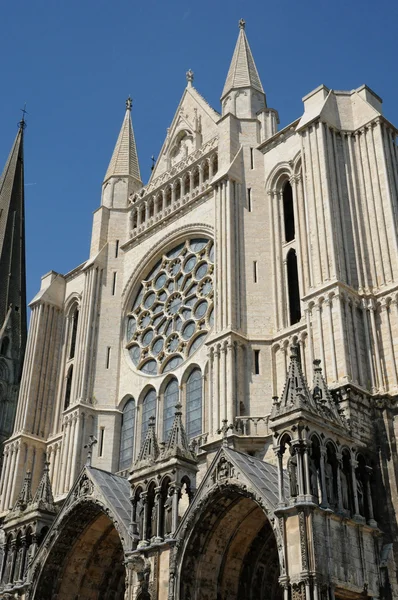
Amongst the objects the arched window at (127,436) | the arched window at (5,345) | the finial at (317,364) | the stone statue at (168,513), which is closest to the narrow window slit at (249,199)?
the arched window at (127,436)

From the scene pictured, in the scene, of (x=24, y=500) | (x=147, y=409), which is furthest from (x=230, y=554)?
(x=147, y=409)

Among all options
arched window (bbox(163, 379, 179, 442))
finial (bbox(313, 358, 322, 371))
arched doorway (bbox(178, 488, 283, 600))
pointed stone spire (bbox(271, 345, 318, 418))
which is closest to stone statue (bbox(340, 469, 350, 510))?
pointed stone spire (bbox(271, 345, 318, 418))

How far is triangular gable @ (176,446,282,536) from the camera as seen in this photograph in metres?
17.4

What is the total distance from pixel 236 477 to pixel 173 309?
34.0ft

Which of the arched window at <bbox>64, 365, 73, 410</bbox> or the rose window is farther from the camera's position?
the arched window at <bbox>64, 365, 73, 410</bbox>

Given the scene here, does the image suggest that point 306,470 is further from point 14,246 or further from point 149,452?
point 14,246

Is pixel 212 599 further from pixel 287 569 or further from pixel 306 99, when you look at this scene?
pixel 306 99

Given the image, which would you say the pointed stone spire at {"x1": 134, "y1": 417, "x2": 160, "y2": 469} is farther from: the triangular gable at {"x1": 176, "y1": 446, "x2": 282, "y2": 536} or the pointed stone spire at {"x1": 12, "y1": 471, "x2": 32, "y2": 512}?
the pointed stone spire at {"x1": 12, "y1": 471, "x2": 32, "y2": 512}

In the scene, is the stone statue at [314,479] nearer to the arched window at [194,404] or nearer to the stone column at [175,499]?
the stone column at [175,499]

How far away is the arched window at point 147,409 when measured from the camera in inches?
1014

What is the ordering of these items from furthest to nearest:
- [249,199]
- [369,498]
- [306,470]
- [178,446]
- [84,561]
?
[249,199] < [84,561] < [178,446] < [369,498] < [306,470]

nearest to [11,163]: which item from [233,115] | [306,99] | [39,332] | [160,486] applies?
[39,332]

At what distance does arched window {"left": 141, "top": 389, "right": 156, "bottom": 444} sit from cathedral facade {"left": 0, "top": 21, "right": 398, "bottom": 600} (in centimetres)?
6

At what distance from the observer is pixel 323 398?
18.0 meters
